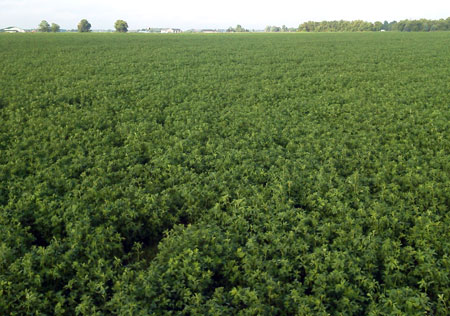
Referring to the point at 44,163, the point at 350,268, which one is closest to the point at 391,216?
the point at 350,268

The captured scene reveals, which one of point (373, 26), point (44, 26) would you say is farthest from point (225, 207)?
point (44, 26)

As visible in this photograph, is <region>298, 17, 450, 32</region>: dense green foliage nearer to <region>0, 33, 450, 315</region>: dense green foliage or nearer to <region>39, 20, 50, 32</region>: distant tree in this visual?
<region>39, 20, 50, 32</region>: distant tree

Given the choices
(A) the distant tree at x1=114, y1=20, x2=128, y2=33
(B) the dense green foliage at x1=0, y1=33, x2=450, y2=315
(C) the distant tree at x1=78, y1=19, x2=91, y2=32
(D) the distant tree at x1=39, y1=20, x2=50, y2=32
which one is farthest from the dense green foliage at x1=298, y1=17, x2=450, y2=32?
Answer: (B) the dense green foliage at x1=0, y1=33, x2=450, y2=315

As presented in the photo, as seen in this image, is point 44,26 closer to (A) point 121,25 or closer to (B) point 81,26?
(B) point 81,26

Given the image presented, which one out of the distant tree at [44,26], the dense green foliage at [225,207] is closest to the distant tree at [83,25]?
the distant tree at [44,26]

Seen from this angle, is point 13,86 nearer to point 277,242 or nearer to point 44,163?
point 44,163
